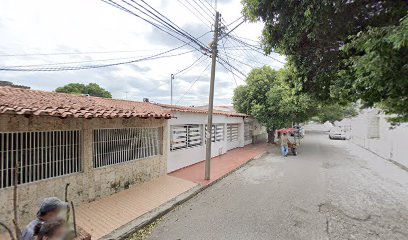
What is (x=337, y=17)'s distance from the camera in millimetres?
4461

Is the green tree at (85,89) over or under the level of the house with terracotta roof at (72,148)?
over

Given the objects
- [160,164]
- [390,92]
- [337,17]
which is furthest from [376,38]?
[160,164]

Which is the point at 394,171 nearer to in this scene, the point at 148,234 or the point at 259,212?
the point at 259,212

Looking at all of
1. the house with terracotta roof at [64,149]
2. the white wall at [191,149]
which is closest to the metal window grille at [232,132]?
the white wall at [191,149]

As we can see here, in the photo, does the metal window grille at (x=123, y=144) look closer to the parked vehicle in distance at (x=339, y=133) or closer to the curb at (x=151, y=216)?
the curb at (x=151, y=216)

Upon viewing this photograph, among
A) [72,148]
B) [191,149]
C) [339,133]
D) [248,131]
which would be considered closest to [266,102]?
[248,131]

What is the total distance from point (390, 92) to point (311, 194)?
5.31 meters

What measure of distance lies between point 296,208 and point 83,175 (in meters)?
5.94

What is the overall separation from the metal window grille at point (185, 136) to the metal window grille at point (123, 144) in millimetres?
1420

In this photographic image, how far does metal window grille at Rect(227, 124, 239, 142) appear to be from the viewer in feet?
59.7

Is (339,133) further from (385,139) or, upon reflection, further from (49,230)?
(49,230)

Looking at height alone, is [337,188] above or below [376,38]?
below

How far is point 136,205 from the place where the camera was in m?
6.60

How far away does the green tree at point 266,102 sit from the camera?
18.1 m
